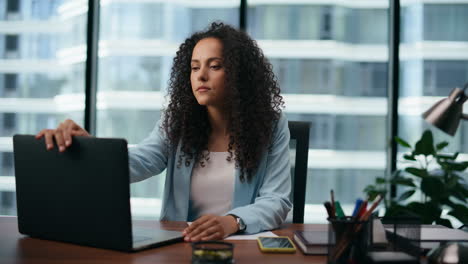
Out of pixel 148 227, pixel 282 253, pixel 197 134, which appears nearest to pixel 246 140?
pixel 197 134

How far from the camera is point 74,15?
3.32 m

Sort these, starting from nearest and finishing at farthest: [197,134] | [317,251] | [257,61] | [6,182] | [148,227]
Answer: [317,251]
[148,227]
[197,134]
[257,61]
[6,182]

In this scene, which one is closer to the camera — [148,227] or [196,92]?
[148,227]

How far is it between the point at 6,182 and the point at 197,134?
238 cm

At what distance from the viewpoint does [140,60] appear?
3479mm

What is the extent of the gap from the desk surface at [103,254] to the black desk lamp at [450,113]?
1.29 ft

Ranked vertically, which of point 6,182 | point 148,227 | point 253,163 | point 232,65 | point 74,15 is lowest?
point 6,182

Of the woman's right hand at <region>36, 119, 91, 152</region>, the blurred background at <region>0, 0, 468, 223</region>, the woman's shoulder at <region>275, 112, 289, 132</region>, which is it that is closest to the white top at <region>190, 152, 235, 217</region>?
the woman's shoulder at <region>275, 112, 289, 132</region>

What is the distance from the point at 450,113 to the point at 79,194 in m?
0.84

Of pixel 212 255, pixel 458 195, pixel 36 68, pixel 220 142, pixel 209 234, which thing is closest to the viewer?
pixel 212 255

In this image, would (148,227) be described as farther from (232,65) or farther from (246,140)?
(232,65)

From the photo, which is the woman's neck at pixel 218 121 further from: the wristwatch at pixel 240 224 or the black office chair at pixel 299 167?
the wristwatch at pixel 240 224

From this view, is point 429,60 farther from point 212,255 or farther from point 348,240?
point 212,255

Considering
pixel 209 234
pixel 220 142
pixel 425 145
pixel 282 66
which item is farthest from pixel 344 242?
pixel 282 66
